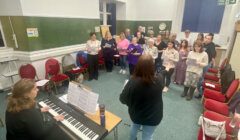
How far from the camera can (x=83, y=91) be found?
5.67 feet

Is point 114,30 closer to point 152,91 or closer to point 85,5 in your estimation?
point 85,5

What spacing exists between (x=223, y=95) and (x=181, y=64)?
1617 mm

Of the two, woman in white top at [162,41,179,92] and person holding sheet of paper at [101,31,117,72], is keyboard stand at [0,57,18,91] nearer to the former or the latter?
person holding sheet of paper at [101,31,117,72]

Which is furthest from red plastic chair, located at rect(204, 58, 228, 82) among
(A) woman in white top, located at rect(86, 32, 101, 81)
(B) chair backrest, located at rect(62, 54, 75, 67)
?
(B) chair backrest, located at rect(62, 54, 75, 67)

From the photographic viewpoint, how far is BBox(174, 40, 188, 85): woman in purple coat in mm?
4074

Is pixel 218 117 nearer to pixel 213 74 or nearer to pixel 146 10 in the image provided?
pixel 213 74

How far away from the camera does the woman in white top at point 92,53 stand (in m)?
4.51

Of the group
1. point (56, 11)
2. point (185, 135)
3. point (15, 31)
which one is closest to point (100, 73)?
point (56, 11)

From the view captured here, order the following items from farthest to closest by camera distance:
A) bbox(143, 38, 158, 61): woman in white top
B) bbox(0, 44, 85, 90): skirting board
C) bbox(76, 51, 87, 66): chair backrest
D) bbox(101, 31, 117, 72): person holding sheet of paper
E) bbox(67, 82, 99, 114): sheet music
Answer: bbox(101, 31, 117, 72): person holding sheet of paper
bbox(76, 51, 87, 66): chair backrest
bbox(143, 38, 158, 61): woman in white top
bbox(0, 44, 85, 90): skirting board
bbox(67, 82, 99, 114): sheet music

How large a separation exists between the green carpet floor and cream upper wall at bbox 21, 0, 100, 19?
2.27m

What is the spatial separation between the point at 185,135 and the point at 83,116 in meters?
1.81

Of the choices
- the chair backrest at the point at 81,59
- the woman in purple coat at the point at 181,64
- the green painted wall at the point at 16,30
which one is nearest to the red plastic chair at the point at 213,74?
the woman in purple coat at the point at 181,64

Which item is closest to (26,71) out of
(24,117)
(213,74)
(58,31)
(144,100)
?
(58,31)

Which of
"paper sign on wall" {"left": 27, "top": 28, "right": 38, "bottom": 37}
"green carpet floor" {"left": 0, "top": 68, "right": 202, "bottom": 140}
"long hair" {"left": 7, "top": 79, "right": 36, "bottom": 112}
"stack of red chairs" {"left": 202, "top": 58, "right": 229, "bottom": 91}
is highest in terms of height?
"paper sign on wall" {"left": 27, "top": 28, "right": 38, "bottom": 37}
